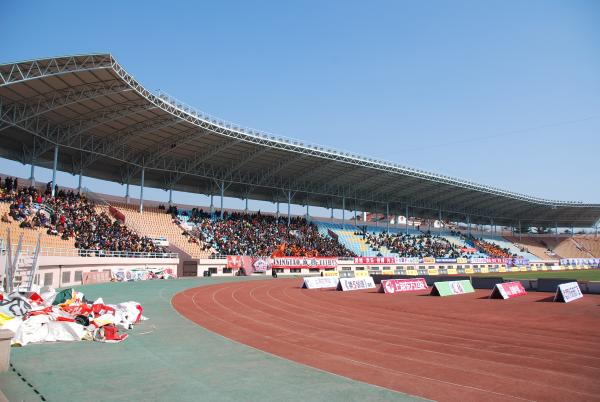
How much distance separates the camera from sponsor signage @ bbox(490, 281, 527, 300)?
28.2 metres

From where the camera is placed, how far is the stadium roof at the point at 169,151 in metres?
34.1

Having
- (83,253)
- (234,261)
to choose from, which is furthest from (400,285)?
(234,261)

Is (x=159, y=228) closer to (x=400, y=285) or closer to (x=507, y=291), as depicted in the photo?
(x=400, y=285)

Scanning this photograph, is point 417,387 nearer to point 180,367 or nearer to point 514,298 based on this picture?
point 180,367

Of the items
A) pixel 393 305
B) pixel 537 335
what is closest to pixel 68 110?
pixel 393 305

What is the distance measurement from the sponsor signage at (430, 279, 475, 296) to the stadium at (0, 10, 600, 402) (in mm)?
141

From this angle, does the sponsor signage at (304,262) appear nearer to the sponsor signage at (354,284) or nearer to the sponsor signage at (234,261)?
the sponsor signage at (234,261)

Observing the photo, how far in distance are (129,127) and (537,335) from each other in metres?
39.0

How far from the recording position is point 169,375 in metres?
9.06

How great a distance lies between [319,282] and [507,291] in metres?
13.2

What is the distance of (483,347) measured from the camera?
41.1ft

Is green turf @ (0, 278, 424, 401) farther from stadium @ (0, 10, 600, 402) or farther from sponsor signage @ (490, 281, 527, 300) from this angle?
sponsor signage @ (490, 281, 527, 300)

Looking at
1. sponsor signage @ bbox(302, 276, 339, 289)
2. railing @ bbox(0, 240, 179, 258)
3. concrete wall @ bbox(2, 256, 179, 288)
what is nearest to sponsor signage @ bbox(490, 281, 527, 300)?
sponsor signage @ bbox(302, 276, 339, 289)

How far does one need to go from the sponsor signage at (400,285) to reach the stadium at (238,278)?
0.27 meters
